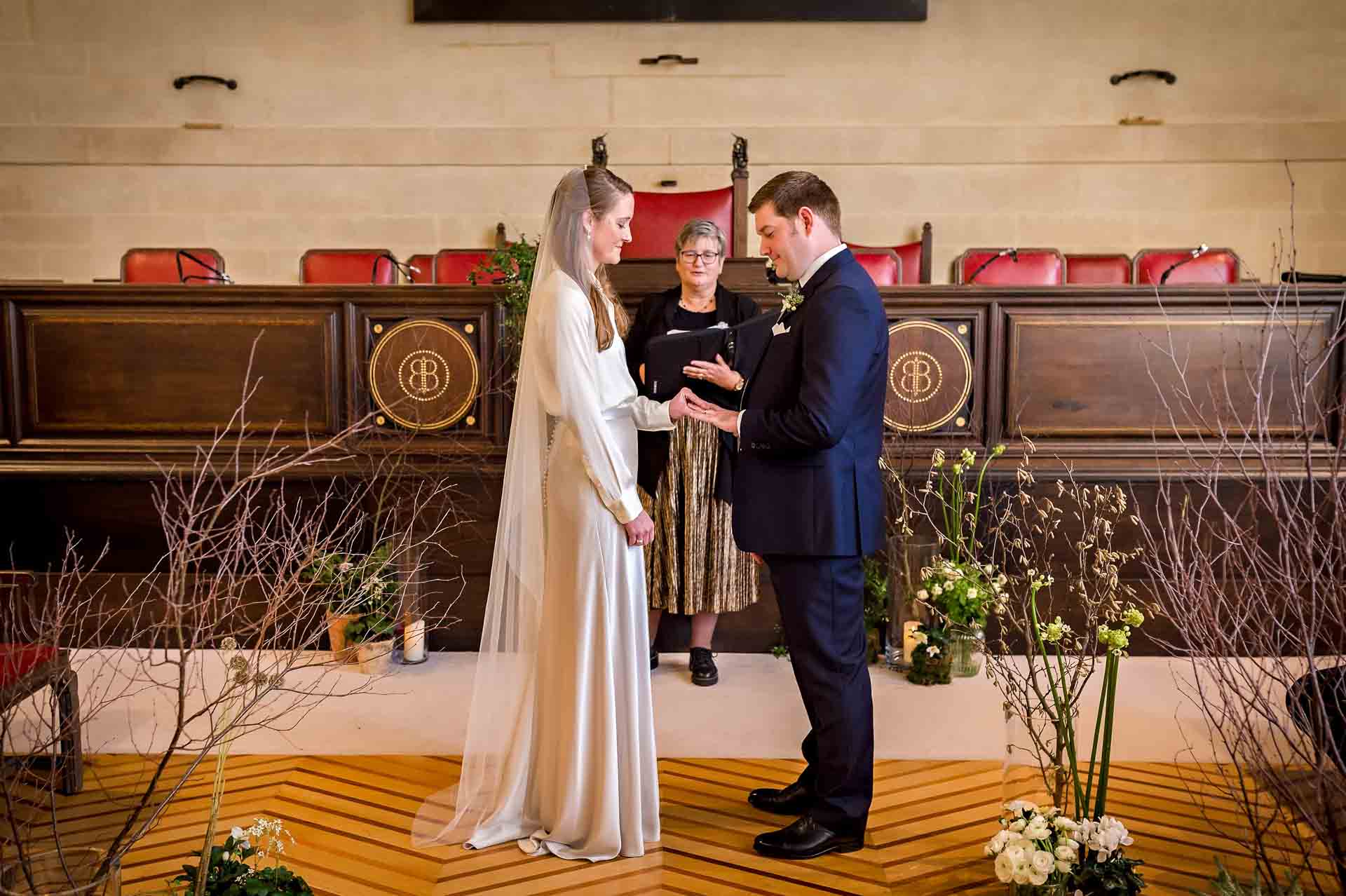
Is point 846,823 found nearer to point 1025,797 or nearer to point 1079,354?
point 1025,797

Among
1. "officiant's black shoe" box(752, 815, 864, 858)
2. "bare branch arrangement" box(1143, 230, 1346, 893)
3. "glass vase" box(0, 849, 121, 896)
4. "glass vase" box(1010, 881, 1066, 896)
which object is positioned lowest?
"officiant's black shoe" box(752, 815, 864, 858)

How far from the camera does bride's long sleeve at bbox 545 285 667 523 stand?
2.40m

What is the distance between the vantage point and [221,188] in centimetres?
704

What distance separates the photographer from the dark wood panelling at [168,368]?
4188 millimetres

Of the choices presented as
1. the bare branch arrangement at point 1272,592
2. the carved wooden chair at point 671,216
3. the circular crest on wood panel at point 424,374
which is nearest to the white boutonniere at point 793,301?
the bare branch arrangement at point 1272,592

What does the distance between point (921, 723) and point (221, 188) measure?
5.92 m

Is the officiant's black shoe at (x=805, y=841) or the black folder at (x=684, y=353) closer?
the officiant's black shoe at (x=805, y=841)

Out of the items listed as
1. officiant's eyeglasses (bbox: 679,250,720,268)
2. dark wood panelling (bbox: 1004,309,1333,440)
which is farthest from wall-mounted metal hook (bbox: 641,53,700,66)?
officiant's eyeglasses (bbox: 679,250,720,268)

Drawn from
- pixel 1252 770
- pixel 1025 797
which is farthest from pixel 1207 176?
pixel 1252 770

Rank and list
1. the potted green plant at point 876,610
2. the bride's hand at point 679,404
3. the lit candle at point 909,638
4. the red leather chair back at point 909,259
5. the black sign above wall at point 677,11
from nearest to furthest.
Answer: the bride's hand at point 679,404 < the lit candle at point 909,638 < the potted green plant at point 876,610 < the red leather chair back at point 909,259 < the black sign above wall at point 677,11

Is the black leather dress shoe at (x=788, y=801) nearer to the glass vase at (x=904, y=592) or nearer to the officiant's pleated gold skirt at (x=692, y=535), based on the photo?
the officiant's pleated gold skirt at (x=692, y=535)

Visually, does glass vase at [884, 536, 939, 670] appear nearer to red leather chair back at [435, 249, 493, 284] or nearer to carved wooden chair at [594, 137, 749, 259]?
carved wooden chair at [594, 137, 749, 259]

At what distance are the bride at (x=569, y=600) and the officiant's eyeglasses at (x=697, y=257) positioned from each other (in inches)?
41.3

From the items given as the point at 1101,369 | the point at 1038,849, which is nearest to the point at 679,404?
the point at 1038,849
